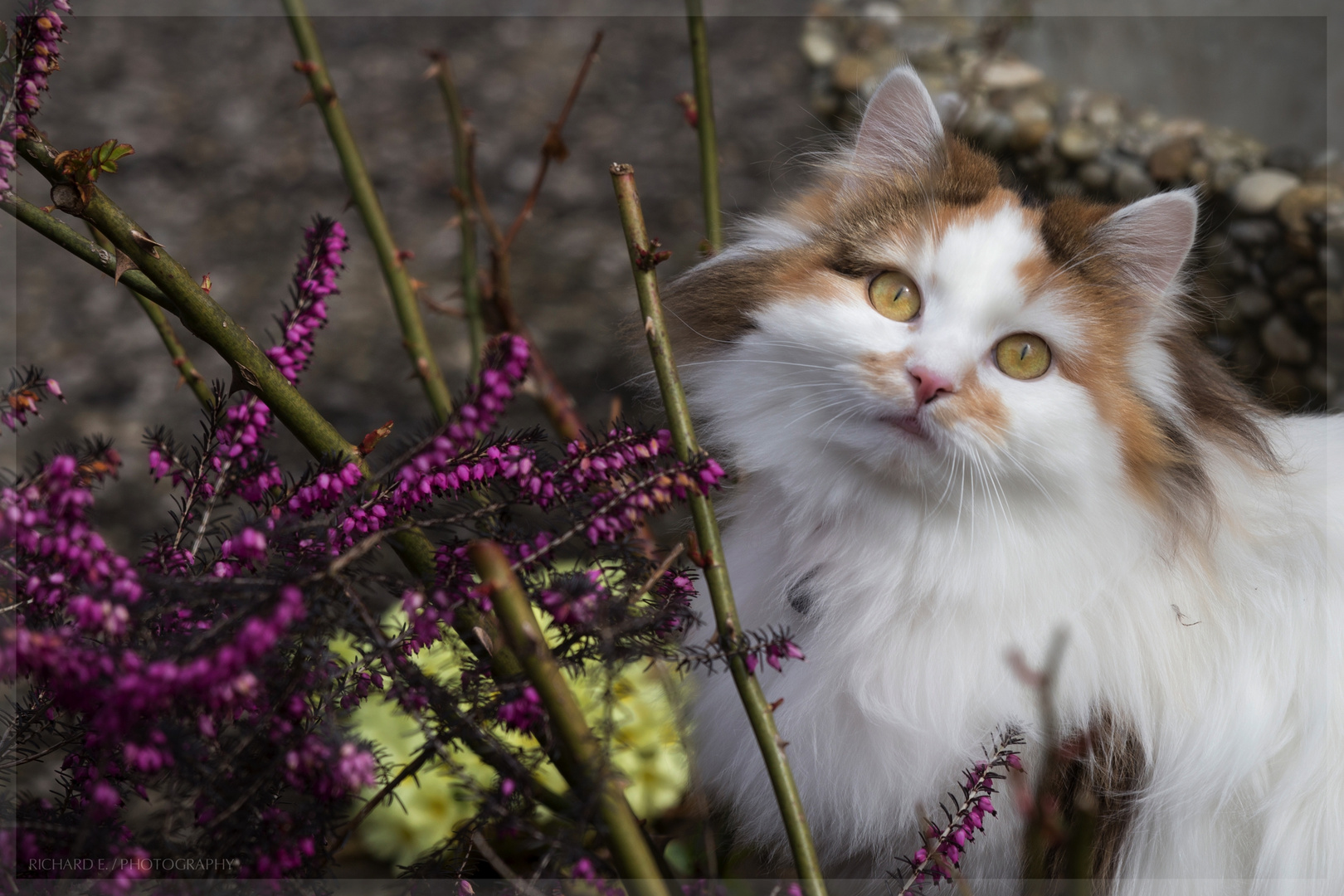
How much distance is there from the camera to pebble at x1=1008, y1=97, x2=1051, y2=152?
2.27 metres

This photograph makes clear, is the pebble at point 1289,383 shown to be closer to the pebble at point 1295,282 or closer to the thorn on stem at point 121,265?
the pebble at point 1295,282

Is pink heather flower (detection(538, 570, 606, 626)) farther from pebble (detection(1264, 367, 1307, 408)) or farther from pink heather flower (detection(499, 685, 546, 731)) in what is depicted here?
pebble (detection(1264, 367, 1307, 408))

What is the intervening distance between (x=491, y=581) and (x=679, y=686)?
0.66 m

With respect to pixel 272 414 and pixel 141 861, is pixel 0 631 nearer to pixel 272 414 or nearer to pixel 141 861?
pixel 141 861

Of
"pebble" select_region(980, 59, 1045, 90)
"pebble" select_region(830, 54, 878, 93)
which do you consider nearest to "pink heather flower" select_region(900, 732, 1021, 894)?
"pebble" select_region(980, 59, 1045, 90)

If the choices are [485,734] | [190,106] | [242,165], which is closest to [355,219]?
[242,165]

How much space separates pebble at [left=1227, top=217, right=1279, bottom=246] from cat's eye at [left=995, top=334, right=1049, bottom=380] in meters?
1.35

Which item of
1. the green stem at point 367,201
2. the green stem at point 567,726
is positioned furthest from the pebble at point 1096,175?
the green stem at point 567,726

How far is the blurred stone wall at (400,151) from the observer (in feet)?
7.20

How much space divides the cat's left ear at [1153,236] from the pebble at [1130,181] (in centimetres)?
130

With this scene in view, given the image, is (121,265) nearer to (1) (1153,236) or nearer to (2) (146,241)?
(2) (146,241)

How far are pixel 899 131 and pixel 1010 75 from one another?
5.77 feet

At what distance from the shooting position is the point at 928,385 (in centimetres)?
80

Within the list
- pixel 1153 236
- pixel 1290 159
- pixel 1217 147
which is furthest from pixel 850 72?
pixel 1153 236
